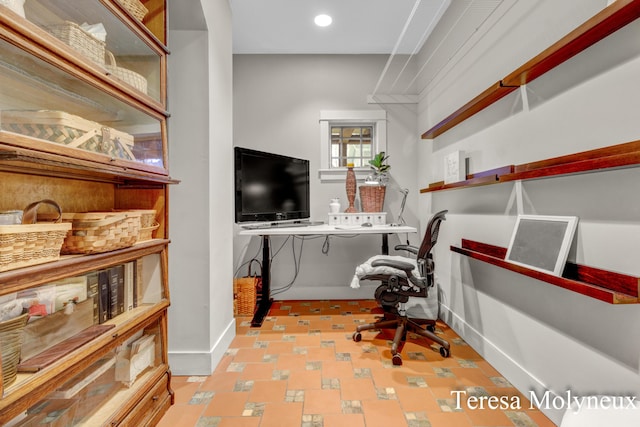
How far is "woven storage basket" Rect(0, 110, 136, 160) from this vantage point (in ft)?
2.83

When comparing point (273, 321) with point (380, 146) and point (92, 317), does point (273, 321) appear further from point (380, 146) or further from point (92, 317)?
point (380, 146)

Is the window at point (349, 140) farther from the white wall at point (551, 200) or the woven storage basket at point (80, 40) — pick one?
the woven storage basket at point (80, 40)

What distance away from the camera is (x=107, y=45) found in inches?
51.3

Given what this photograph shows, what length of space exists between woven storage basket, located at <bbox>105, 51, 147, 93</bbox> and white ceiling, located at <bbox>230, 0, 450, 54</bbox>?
1.65m

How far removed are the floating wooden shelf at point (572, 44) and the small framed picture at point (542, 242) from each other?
712mm

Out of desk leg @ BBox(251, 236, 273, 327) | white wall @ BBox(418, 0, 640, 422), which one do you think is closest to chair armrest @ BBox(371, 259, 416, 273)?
white wall @ BBox(418, 0, 640, 422)

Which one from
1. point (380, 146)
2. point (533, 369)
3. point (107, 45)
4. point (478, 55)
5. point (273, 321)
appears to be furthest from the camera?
point (380, 146)

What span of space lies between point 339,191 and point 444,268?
138 centimetres

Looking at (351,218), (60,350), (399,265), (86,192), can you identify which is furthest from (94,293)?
(351,218)

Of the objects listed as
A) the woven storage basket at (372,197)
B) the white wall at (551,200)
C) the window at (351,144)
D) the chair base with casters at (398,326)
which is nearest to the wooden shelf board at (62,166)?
the chair base with casters at (398,326)

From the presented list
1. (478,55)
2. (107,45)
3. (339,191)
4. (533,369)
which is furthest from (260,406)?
(478,55)

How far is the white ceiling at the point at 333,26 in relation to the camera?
2.59 meters

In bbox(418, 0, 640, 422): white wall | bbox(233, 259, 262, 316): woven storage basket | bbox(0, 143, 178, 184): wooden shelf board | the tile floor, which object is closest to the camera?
bbox(0, 143, 178, 184): wooden shelf board

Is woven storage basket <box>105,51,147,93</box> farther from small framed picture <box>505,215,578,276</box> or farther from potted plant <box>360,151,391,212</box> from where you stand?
potted plant <box>360,151,391,212</box>
